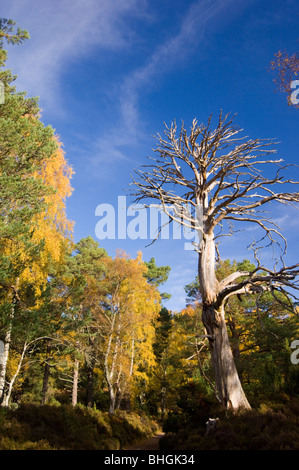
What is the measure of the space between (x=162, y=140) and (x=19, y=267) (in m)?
5.91

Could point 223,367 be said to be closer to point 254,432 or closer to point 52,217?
point 254,432

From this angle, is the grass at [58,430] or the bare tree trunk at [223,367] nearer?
the bare tree trunk at [223,367]

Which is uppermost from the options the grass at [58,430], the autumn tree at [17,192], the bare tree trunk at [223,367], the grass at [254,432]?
the autumn tree at [17,192]

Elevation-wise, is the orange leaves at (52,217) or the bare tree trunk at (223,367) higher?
the orange leaves at (52,217)

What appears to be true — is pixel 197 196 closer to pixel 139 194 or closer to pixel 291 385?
pixel 139 194

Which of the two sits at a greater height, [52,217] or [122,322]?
[52,217]

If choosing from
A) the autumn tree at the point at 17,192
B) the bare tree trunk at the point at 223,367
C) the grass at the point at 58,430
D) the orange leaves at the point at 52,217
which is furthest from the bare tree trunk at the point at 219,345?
the orange leaves at the point at 52,217

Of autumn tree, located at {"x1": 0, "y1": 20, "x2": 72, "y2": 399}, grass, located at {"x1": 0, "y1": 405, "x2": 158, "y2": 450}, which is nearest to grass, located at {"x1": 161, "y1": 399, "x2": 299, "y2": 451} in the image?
grass, located at {"x1": 0, "y1": 405, "x2": 158, "y2": 450}

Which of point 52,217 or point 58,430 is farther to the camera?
point 52,217

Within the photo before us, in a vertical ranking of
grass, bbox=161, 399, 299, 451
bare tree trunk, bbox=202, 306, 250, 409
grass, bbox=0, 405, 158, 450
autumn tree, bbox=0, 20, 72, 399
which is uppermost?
autumn tree, bbox=0, 20, 72, 399

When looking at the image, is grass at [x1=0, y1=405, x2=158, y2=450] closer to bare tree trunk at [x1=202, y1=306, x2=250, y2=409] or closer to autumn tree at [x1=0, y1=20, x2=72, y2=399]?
autumn tree at [x1=0, y1=20, x2=72, y2=399]

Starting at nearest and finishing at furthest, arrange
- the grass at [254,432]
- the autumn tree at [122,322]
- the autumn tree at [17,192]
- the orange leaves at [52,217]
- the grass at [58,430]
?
the grass at [254,432]
the grass at [58,430]
the autumn tree at [17,192]
the orange leaves at [52,217]
the autumn tree at [122,322]

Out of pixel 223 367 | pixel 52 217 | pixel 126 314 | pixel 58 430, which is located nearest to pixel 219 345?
pixel 223 367

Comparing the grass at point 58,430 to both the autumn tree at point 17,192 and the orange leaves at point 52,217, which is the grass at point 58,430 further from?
the orange leaves at point 52,217
